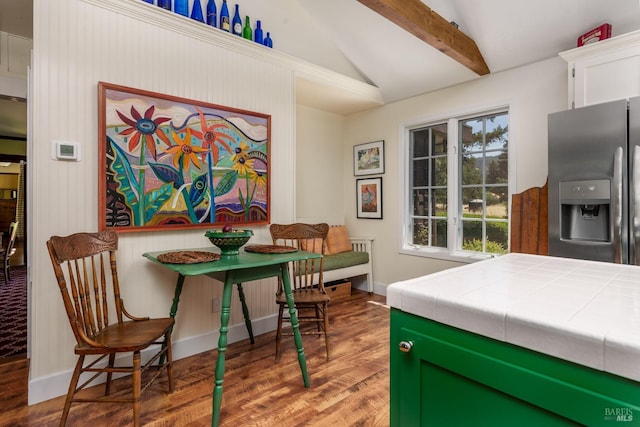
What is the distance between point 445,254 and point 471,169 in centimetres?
97

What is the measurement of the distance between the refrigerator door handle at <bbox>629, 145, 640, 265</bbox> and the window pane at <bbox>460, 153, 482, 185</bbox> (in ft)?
4.98

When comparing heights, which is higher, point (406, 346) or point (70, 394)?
point (406, 346)

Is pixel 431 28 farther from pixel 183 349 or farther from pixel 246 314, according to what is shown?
pixel 183 349

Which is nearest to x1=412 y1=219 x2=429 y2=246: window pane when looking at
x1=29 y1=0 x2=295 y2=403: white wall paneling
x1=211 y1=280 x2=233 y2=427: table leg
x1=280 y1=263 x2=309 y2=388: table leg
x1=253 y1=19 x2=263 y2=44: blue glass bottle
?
x1=29 y1=0 x2=295 y2=403: white wall paneling

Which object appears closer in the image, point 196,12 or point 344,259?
point 196,12

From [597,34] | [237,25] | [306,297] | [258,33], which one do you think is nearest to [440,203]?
[597,34]

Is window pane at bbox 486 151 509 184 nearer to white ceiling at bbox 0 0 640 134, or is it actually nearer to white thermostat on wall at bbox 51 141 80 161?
white ceiling at bbox 0 0 640 134

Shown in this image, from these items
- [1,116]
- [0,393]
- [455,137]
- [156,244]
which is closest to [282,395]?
[156,244]

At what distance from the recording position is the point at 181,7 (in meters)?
2.63

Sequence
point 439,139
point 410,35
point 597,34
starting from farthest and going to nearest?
point 439,139
point 410,35
point 597,34

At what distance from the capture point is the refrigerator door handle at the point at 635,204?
2.02 metres

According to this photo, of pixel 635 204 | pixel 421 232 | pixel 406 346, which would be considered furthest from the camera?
pixel 421 232

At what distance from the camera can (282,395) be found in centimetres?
206

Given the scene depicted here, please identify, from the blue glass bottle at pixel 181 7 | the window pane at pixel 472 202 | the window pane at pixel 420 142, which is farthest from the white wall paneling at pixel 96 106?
the window pane at pixel 472 202
